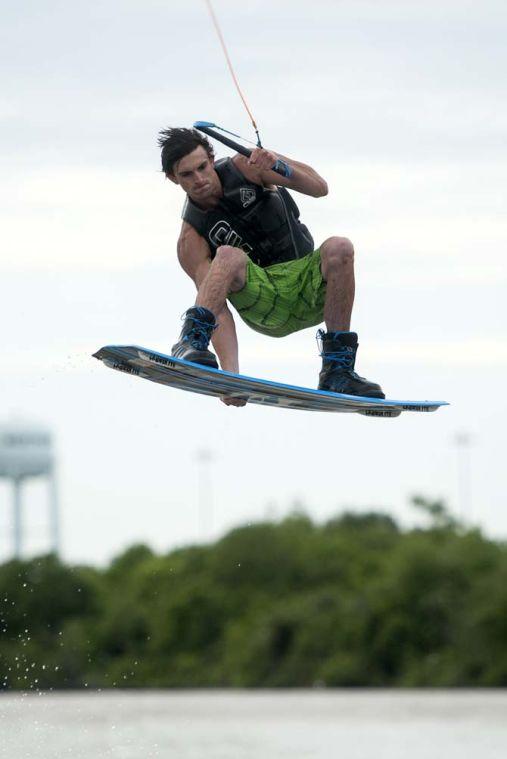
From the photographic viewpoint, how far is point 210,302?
47.8 feet

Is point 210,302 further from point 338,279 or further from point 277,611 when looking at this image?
point 277,611

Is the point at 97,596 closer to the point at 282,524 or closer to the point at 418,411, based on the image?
the point at 282,524

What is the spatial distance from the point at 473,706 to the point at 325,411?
32.3m

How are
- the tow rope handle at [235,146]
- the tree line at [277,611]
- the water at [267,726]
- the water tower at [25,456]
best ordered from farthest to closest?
the water tower at [25,456] → the tree line at [277,611] → the water at [267,726] → the tow rope handle at [235,146]

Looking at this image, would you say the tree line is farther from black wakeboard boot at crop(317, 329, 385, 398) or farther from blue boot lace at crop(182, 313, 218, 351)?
blue boot lace at crop(182, 313, 218, 351)

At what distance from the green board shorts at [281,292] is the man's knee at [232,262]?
96mm

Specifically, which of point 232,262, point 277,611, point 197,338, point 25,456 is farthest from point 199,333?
point 25,456

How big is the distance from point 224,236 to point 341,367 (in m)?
1.66

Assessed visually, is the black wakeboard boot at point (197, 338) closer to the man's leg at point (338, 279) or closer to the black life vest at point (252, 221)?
the black life vest at point (252, 221)

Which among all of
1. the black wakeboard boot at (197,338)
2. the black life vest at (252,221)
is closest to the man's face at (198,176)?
the black life vest at (252,221)

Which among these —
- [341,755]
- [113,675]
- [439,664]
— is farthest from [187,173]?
[113,675]

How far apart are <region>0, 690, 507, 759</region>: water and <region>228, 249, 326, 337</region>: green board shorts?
1880 centimetres

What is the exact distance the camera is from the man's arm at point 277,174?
14.1m

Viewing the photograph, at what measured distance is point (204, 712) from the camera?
49.6m
